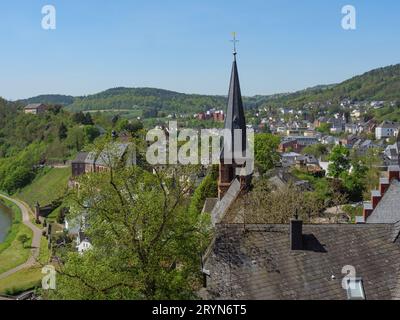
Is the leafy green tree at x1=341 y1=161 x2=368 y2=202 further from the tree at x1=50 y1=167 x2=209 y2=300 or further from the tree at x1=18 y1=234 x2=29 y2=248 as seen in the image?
the tree at x1=50 y1=167 x2=209 y2=300

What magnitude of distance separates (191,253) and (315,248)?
3.17 meters

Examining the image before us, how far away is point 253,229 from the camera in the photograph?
43.0ft

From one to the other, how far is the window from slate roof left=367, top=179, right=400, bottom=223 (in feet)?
27.9

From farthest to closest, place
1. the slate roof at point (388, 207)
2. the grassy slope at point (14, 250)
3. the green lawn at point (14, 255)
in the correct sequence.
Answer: the grassy slope at point (14, 250)
the green lawn at point (14, 255)
the slate roof at point (388, 207)

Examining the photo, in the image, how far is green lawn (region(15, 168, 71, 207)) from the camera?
3053 inches

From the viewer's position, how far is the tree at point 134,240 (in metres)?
12.2

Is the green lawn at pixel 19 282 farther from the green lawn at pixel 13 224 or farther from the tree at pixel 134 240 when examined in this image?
the tree at pixel 134 240

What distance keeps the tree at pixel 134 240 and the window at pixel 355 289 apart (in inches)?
146

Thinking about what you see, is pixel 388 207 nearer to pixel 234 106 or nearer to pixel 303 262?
pixel 303 262

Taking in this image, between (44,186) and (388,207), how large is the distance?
71317 millimetres

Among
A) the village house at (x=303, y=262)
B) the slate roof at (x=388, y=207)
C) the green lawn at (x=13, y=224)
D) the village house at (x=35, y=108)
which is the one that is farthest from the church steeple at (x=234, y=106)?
the village house at (x=35, y=108)

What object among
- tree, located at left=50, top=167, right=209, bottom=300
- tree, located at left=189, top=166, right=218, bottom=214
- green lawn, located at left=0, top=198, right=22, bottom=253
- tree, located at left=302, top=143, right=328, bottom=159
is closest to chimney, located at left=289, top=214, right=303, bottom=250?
tree, located at left=50, top=167, right=209, bottom=300
